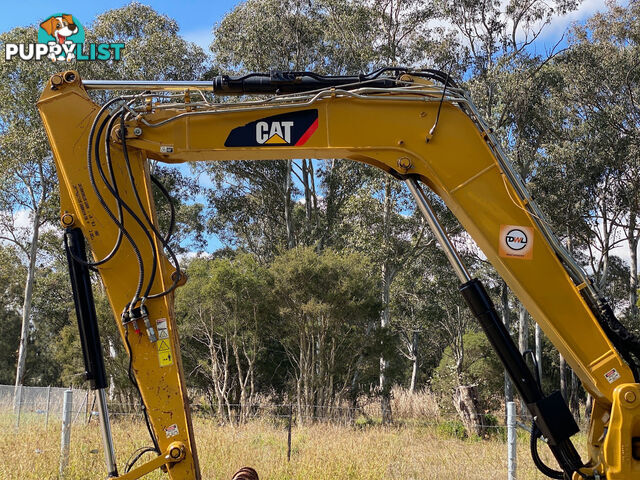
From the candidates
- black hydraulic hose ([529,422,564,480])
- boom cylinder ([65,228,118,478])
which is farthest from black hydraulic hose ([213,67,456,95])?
black hydraulic hose ([529,422,564,480])

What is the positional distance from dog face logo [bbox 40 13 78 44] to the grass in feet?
46.8

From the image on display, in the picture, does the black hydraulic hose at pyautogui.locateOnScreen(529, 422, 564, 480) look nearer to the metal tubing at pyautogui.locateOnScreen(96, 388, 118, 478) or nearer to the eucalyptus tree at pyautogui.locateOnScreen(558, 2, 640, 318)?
the metal tubing at pyautogui.locateOnScreen(96, 388, 118, 478)

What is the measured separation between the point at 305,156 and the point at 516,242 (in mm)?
1561

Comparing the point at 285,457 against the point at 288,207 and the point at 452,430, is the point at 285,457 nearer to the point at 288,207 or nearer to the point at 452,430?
the point at 452,430

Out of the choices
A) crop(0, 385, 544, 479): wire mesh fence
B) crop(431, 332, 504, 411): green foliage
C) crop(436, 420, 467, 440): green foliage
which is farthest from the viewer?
crop(431, 332, 504, 411): green foliage

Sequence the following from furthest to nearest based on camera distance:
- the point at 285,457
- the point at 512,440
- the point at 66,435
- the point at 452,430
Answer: the point at 452,430
the point at 285,457
the point at 66,435
the point at 512,440

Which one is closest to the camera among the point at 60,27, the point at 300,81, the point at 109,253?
the point at 109,253

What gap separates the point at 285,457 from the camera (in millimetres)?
8992

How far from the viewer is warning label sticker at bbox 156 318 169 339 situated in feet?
13.7

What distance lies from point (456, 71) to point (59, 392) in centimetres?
1813

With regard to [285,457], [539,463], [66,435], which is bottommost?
[285,457]

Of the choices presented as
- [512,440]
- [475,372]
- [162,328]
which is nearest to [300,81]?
[162,328]

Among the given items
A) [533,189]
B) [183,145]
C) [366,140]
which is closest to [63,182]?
[183,145]

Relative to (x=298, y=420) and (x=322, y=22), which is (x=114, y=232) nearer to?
(x=298, y=420)
